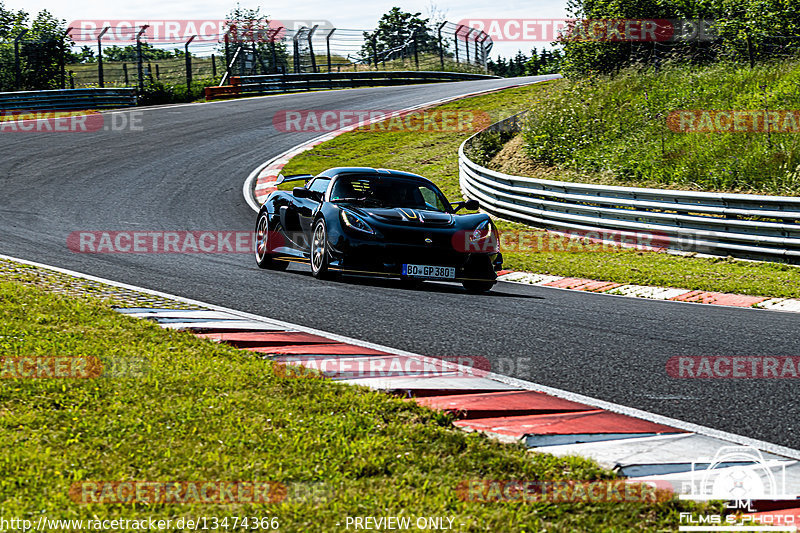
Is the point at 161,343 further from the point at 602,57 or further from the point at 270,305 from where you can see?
the point at 602,57

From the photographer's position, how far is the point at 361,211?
31.6 ft

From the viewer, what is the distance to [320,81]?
1586 inches

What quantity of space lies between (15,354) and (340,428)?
2502 mm

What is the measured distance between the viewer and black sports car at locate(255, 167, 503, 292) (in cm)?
933

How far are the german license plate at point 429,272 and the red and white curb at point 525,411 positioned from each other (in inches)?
100

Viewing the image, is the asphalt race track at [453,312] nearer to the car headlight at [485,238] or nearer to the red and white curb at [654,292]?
the red and white curb at [654,292]

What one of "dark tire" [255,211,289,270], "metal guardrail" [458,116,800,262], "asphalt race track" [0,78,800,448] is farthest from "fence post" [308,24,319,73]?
"dark tire" [255,211,289,270]

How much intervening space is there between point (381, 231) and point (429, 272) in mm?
723

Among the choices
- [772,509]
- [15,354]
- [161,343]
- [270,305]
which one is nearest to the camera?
[772,509]

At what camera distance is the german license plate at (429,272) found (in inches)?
368

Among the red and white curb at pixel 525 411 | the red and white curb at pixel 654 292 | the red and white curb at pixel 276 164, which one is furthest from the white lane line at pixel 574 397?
the red and white curb at pixel 276 164

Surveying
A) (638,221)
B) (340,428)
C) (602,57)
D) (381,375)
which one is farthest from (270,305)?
(602,57)

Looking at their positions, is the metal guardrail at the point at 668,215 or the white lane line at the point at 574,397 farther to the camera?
the metal guardrail at the point at 668,215
